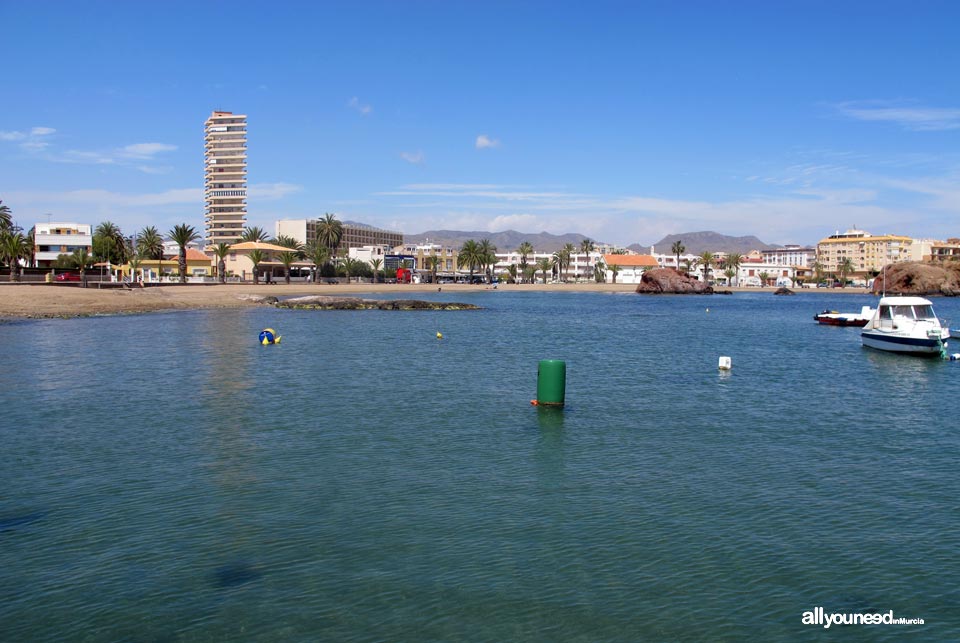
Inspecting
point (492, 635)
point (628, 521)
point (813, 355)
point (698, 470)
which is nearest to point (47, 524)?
point (492, 635)

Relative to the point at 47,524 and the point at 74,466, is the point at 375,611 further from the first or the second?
the point at 74,466

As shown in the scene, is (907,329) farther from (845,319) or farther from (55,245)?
(55,245)

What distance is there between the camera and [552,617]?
10031 mm

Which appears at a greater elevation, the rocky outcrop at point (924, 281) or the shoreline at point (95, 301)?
the rocky outcrop at point (924, 281)

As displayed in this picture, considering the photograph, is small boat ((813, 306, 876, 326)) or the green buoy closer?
the green buoy

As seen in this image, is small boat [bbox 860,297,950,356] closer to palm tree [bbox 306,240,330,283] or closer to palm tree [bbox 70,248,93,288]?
palm tree [bbox 70,248,93,288]

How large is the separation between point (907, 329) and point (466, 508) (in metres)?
39.4

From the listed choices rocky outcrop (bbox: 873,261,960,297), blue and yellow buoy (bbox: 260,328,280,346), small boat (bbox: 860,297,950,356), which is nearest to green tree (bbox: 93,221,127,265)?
blue and yellow buoy (bbox: 260,328,280,346)

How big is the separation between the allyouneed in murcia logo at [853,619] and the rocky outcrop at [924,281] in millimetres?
171126

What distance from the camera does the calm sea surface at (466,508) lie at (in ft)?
33.4

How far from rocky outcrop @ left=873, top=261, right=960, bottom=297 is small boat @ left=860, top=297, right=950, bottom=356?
129033 mm

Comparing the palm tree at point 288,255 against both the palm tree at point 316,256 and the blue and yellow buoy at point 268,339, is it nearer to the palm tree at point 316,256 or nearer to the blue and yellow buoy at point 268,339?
the palm tree at point 316,256

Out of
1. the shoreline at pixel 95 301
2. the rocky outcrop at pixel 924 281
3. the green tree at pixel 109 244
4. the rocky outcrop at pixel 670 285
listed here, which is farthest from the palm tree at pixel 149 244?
the rocky outcrop at pixel 924 281

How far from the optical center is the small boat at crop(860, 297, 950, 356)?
141ft
